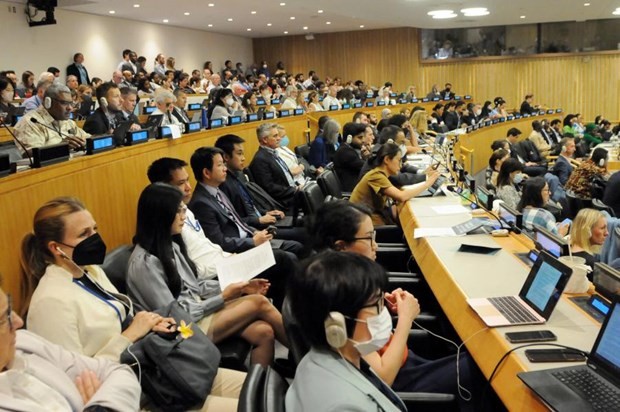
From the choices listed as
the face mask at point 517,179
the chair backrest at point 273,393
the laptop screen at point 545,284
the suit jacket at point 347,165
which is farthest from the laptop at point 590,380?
the face mask at point 517,179

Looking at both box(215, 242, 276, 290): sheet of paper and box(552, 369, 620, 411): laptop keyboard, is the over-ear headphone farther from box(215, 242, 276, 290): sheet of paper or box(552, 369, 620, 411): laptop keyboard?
box(215, 242, 276, 290): sheet of paper

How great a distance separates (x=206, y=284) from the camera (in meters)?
2.92

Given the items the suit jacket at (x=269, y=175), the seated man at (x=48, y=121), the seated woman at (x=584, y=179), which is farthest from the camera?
the seated woman at (x=584, y=179)

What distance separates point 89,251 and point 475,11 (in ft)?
38.0

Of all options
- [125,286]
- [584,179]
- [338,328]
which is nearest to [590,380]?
[338,328]

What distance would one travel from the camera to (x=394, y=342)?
1954 millimetres

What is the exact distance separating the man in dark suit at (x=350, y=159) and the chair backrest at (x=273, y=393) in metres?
4.28

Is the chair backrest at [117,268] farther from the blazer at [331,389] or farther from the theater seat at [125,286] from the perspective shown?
the blazer at [331,389]

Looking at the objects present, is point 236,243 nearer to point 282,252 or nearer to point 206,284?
point 282,252

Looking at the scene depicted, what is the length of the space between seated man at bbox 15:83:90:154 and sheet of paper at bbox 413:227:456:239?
83.0 inches

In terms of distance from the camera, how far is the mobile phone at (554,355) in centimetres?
178

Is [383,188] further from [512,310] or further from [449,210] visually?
[512,310]

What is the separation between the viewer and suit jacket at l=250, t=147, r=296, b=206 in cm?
513

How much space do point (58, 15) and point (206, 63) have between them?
501 centimetres
